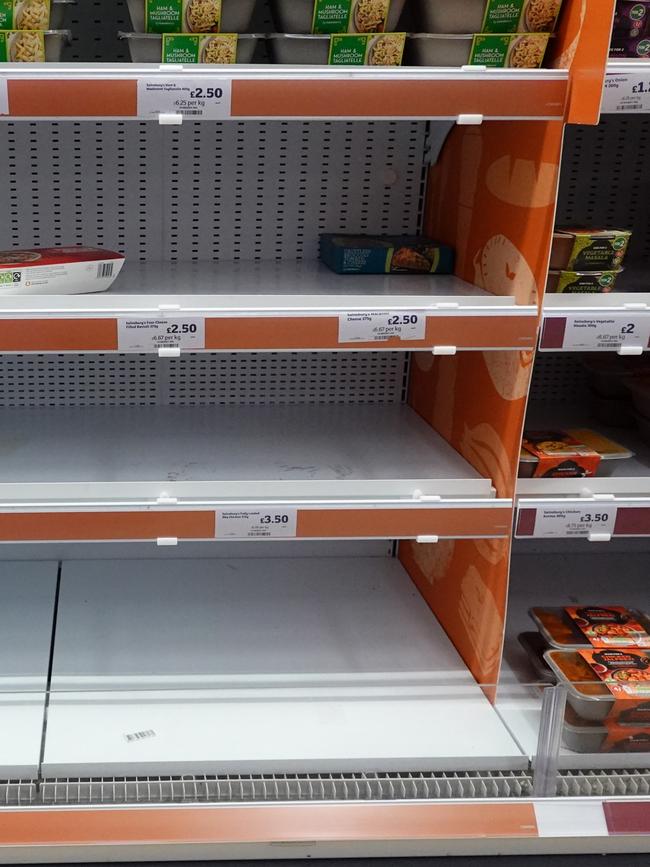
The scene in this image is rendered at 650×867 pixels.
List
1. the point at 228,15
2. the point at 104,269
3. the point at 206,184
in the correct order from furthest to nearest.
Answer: the point at 206,184
the point at 104,269
the point at 228,15

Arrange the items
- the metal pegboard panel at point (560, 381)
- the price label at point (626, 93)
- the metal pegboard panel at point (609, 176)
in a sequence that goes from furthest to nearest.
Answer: the metal pegboard panel at point (560, 381)
the metal pegboard panel at point (609, 176)
the price label at point (626, 93)

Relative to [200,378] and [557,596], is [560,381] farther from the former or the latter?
[200,378]

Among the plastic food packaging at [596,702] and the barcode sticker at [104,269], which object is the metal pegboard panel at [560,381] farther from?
the barcode sticker at [104,269]

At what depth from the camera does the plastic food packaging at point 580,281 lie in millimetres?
1800

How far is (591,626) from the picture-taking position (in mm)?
2062

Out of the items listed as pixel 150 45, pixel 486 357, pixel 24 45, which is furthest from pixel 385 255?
pixel 24 45

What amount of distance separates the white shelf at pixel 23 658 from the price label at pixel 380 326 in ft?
2.93

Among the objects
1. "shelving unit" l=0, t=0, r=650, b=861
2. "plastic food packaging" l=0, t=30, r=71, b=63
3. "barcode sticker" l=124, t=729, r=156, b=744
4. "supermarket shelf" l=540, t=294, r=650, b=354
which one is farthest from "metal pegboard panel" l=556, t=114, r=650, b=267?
"barcode sticker" l=124, t=729, r=156, b=744

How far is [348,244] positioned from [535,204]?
0.47 metres

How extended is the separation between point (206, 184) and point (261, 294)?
1.77 feet

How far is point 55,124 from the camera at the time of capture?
2096 mm

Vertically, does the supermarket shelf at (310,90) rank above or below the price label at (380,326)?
above

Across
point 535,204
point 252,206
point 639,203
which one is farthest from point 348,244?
point 639,203

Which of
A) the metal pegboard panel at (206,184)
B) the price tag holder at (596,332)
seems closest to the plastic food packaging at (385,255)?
the metal pegboard panel at (206,184)
